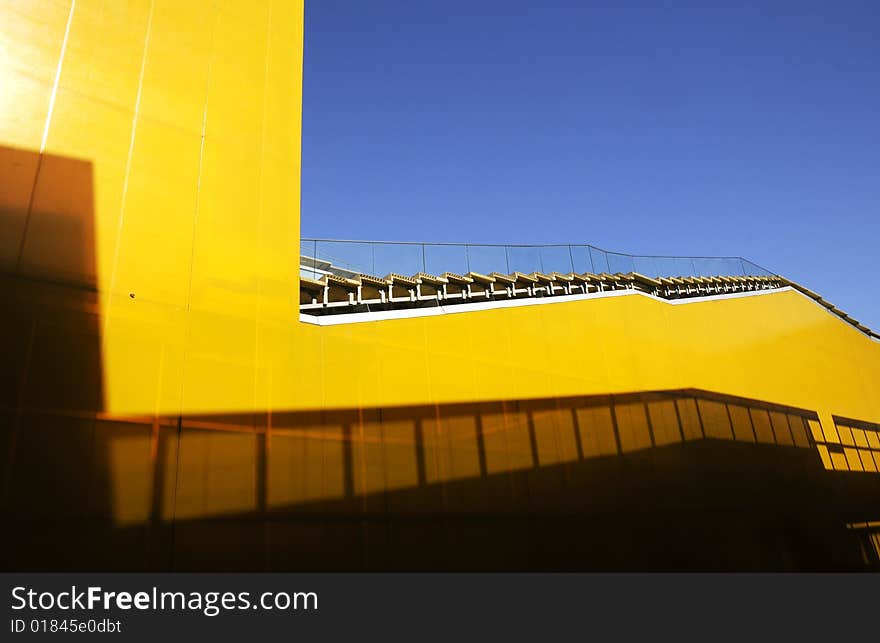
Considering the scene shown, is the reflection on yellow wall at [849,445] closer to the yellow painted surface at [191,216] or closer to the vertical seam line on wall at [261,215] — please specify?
the yellow painted surface at [191,216]

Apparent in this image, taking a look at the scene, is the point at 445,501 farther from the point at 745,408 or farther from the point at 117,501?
the point at 745,408

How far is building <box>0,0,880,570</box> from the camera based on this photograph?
8086mm

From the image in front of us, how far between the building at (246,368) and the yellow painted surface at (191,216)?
37 millimetres

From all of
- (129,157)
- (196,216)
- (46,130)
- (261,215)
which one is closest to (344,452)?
(261,215)

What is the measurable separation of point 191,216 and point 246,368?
2.65 meters

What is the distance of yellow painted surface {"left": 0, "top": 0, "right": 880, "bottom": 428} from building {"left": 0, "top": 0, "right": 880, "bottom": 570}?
0.12 ft

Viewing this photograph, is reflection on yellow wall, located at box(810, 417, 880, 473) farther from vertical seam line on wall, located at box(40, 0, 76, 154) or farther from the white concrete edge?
vertical seam line on wall, located at box(40, 0, 76, 154)

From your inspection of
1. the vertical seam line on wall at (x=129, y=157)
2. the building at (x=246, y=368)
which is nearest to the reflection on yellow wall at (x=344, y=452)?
the building at (x=246, y=368)

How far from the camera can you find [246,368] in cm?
976

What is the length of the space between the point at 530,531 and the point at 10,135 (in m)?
11.2

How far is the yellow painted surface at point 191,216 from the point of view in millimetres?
Answer: 8641

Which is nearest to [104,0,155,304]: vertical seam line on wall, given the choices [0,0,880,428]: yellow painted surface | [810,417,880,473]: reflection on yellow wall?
[0,0,880,428]: yellow painted surface

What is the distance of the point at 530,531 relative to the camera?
12.6 m
